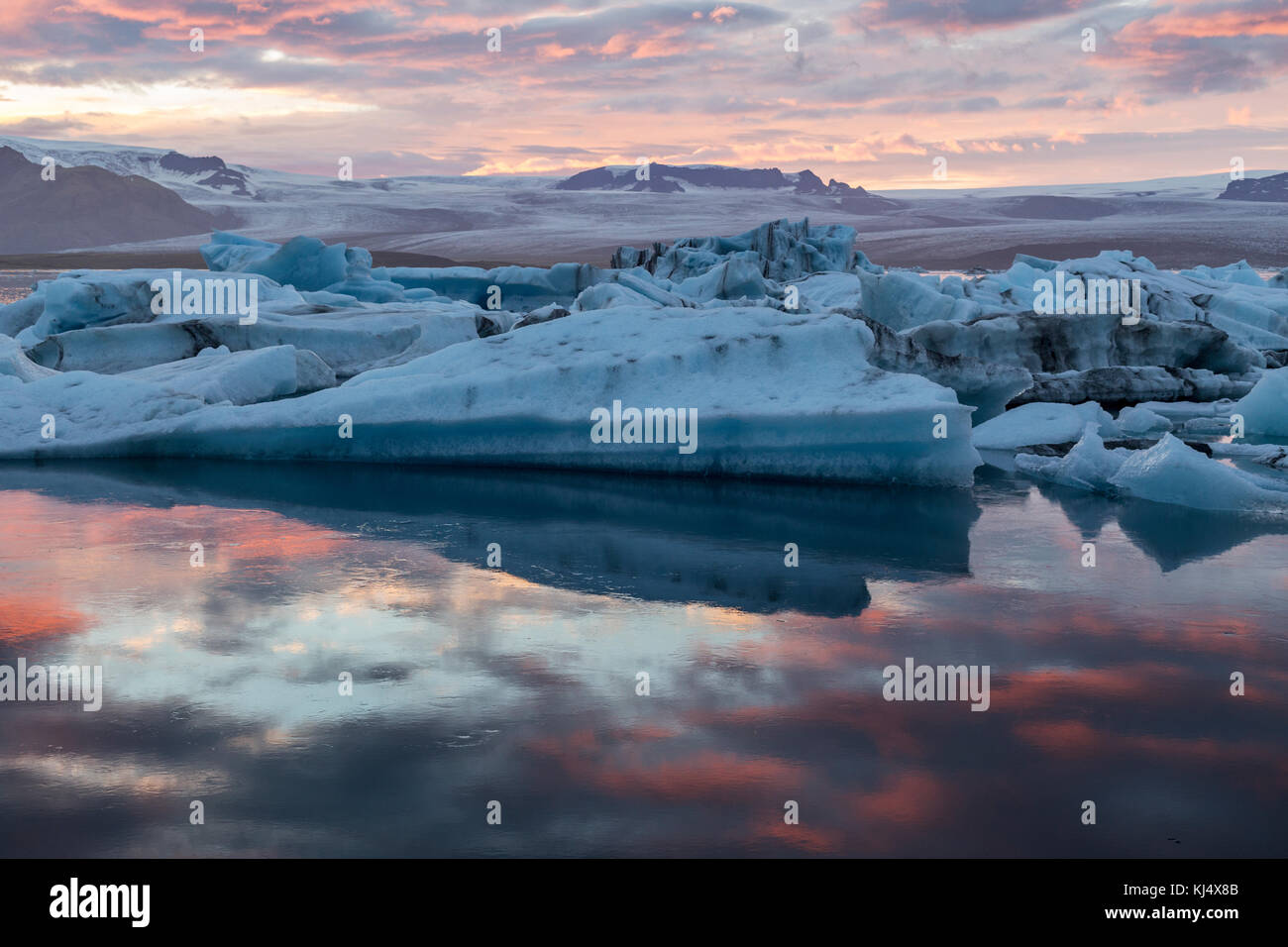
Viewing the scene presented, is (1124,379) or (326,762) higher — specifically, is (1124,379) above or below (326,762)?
above

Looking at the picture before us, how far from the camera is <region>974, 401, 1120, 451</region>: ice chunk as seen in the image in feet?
37.2

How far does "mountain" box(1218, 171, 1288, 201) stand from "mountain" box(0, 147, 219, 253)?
148695 millimetres

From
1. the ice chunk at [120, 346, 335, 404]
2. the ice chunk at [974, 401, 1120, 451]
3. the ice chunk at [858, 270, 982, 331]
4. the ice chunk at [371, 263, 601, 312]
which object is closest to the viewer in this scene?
the ice chunk at [120, 346, 335, 404]

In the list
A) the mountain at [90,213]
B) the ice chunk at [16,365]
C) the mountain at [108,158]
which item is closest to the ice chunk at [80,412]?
the ice chunk at [16,365]

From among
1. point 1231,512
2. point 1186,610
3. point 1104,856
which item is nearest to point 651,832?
point 1104,856

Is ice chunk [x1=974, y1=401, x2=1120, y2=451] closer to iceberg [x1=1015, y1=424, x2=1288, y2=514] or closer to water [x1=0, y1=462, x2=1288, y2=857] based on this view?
iceberg [x1=1015, y1=424, x2=1288, y2=514]

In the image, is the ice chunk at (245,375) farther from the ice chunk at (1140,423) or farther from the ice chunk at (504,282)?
the ice chunk at (504,282)

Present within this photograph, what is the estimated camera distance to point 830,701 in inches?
167

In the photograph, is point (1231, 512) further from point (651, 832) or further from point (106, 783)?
point (106, 783)

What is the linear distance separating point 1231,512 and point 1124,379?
6.80 m

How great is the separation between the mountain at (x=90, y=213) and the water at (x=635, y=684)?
544 ft

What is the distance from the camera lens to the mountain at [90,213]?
160 metres

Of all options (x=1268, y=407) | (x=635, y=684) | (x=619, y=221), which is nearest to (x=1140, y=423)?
(x=1268, y=407)

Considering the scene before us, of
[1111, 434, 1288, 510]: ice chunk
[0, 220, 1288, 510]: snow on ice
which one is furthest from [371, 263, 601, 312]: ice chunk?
[1111, 434, 1288, 510]: ice chunk
